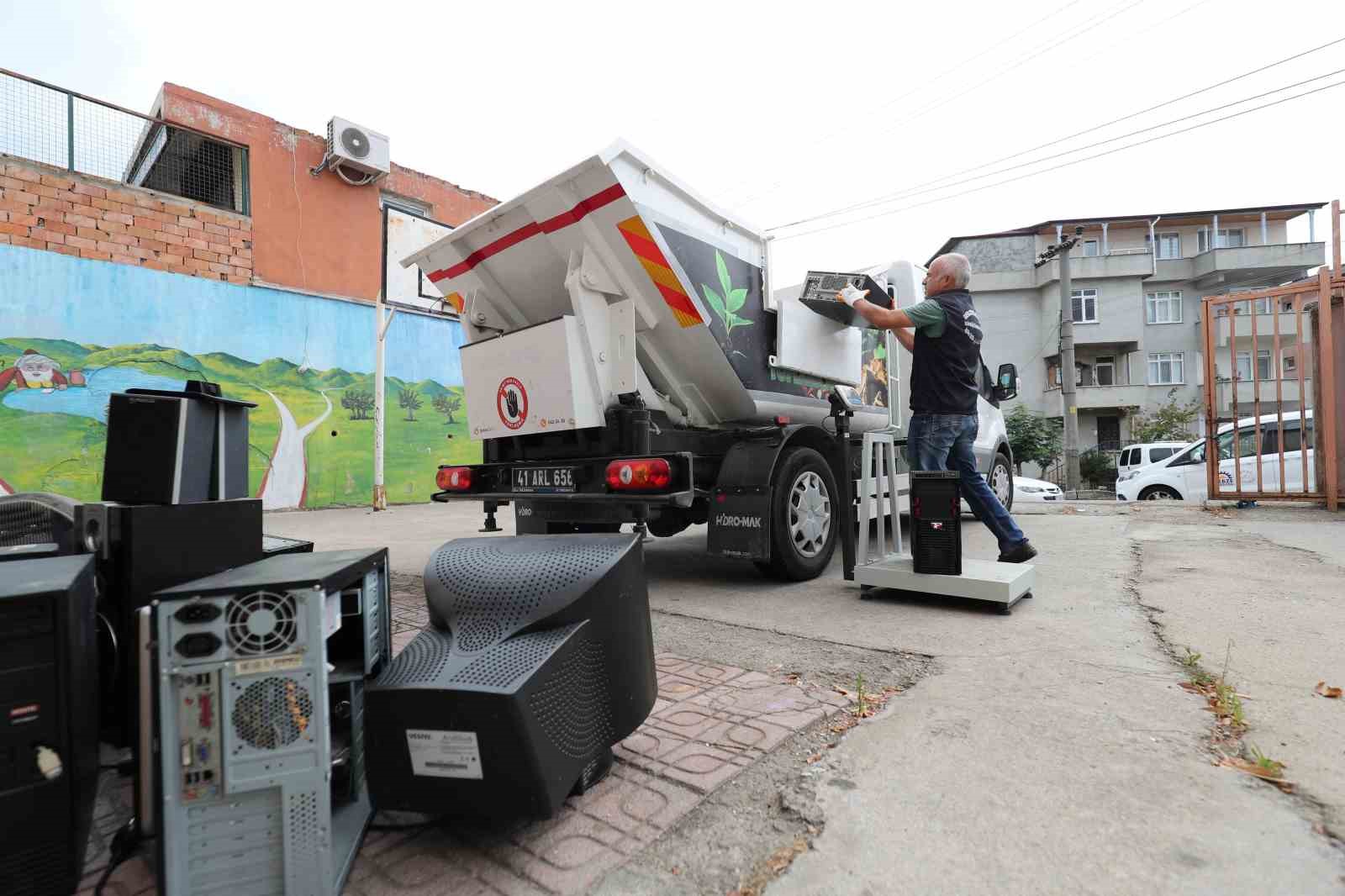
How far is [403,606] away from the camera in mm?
4141

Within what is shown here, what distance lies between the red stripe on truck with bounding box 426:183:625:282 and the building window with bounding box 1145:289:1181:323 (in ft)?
124

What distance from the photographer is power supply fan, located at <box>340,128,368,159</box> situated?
1240 cm

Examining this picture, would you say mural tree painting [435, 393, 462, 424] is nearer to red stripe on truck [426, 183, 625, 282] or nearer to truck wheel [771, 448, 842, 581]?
red stripe on truck [426, 183, 625, 282]

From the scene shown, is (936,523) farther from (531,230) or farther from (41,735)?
(41,735)

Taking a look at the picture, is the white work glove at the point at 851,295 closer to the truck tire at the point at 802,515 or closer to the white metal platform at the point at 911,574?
the white metal platform at the point at 911,574

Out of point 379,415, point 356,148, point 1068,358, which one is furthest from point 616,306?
point 1068,358

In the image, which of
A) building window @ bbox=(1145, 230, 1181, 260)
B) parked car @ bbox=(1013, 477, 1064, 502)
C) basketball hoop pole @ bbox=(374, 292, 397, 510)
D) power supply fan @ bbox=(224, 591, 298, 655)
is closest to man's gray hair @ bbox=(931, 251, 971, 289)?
power supply fan @ bbox=(224, 591, 298, 655)

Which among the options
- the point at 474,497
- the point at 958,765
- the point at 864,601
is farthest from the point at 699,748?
the point at 474,497

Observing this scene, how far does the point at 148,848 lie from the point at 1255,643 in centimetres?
394

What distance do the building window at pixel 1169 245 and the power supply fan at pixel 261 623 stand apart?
1653 inches

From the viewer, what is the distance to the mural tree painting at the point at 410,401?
1336 centimetres

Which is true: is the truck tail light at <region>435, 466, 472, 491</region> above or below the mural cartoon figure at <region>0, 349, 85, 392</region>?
below

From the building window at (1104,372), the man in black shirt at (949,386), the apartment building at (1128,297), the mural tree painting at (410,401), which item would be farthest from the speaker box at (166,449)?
the building window at (1104,372)

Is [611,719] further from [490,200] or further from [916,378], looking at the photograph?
[490,200]
